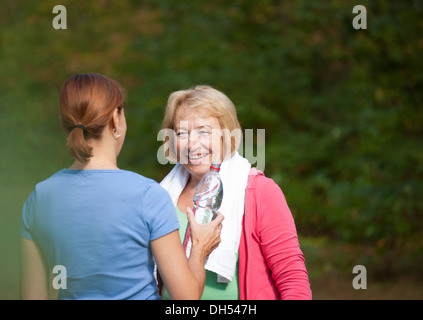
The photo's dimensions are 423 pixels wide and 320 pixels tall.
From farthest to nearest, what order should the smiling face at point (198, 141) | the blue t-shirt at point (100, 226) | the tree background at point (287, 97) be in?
the tree background at point (287, 97) → the smiling face at point (198, 141) → the blue t-shirt at point (100, 226)

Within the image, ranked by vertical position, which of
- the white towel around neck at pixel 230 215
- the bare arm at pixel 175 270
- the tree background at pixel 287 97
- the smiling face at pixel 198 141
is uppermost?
the tree background at pixel 287 97

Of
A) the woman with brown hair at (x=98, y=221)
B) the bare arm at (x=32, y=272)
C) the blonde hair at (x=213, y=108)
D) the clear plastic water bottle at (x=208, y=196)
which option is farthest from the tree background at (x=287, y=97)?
the woman with brown hair at (x=98, y=221)

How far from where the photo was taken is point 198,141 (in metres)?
2.33

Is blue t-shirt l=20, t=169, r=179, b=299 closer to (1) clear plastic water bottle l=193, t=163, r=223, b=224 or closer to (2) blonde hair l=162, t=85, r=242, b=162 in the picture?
(1) clear plastic water bottle l=193, t=163, r=223, b=224

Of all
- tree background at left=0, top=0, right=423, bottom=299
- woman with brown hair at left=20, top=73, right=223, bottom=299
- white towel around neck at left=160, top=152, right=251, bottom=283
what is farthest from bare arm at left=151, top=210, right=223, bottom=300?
tree background at left=0, top=0, right=423, bottom=299

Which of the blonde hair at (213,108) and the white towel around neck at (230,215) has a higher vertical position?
the blonde hair at (213,108)

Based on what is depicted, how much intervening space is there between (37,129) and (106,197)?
931 centimetres

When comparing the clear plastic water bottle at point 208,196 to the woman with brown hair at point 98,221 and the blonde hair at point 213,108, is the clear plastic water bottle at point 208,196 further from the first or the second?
the woman with brown hair at point 98,221

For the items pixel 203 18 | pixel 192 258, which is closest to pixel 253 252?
pixel 192 258

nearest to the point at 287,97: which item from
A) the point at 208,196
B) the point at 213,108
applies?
the point at 213,108

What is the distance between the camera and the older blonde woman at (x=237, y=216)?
209 cm

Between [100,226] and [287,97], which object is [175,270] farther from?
[287,97]

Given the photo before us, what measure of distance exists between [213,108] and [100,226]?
0.89 metres
